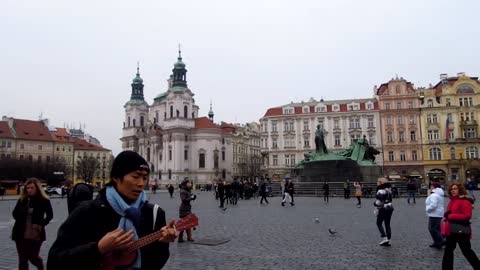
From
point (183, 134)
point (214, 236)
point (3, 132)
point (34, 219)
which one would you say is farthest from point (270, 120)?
point (34, 219)

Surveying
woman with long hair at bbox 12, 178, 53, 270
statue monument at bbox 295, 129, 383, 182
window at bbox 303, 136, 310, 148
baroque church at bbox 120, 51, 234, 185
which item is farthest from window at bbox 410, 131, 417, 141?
woman with long hair at bbox 12, 178, 53, 270

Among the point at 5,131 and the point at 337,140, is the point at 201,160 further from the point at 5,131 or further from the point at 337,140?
the point at 5,131

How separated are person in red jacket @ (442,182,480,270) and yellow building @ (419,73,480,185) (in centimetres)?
6502

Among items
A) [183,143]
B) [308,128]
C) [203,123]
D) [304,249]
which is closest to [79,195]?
[304,249]

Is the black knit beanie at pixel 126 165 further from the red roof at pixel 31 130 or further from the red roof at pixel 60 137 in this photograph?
the red roof at pixel 60 137

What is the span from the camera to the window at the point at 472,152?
6525 centimetres

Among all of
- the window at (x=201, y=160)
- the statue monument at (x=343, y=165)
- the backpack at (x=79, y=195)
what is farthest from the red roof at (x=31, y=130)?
the backpack at (x=79, y=195)

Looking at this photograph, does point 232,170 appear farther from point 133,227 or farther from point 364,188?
point 133,227

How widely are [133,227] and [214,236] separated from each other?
886cm

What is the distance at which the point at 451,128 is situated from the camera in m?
67.0

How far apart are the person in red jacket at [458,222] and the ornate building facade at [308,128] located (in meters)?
66.8

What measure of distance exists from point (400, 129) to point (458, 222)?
68585 millimetres

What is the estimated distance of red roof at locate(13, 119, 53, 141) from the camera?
272 feet

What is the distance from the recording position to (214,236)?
11.2m
